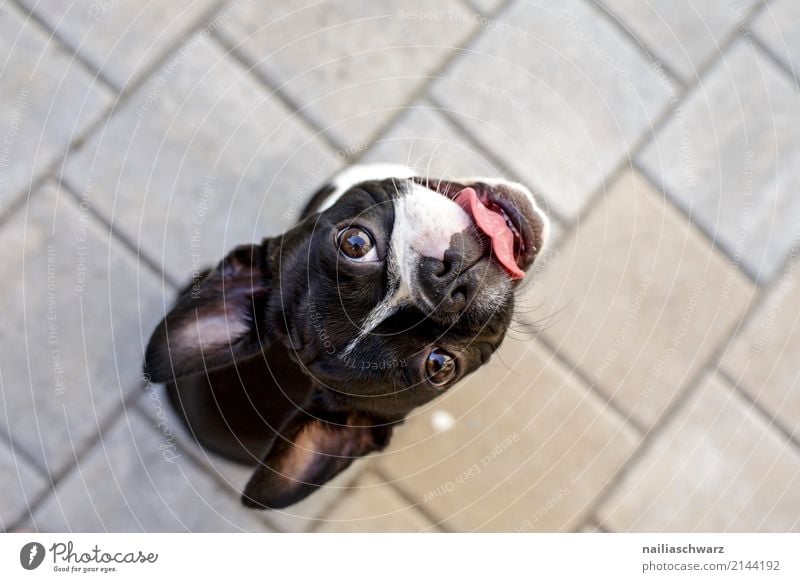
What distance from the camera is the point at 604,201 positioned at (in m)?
2.27

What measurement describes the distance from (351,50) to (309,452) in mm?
1433

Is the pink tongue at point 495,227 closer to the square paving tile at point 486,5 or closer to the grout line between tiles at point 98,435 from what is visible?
the square paving tile at point 486,5

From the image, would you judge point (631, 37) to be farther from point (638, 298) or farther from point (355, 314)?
point (355, 314)

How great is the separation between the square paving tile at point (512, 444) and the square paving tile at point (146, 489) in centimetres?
60

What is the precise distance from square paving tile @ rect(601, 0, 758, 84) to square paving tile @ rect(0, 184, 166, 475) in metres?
1.96

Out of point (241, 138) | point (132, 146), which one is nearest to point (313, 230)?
point (241, 138)

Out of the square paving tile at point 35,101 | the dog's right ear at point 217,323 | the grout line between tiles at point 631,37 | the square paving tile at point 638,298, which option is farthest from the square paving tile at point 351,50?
the square paving tile at point 638,298

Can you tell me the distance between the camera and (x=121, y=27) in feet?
7.27

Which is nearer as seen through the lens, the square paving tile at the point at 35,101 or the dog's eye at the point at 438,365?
the dog's eye at the point at 438,365

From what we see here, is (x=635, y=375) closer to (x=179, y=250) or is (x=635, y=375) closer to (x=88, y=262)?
(x=179, y=250)

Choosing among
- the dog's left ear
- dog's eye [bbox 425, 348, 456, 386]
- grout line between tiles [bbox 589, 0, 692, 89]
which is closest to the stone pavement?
grout line between tiles [bbox 589, 0, 692, 89]

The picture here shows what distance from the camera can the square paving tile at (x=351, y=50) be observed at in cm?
225

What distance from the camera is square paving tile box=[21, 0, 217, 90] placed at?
7.24ft

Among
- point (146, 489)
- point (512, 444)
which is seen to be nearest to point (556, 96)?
point (512, 444)
